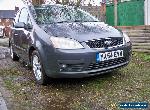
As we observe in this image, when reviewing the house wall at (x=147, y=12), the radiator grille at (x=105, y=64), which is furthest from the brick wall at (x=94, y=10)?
the radiator grille at (x=105, y=64)

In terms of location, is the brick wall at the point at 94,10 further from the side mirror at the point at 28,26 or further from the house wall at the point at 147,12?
the side mirror at the point at 28,26

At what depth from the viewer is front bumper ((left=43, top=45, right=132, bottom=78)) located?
5.38 meters

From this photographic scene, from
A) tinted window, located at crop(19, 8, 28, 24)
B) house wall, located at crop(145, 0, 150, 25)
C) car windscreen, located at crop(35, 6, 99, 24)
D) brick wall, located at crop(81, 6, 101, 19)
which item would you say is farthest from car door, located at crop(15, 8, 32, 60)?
brick wall, located at crop(81, 6, 101, 19)

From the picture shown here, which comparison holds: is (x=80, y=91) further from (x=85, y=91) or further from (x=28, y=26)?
(x=28, y=26)

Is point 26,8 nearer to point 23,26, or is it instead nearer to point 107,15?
point 23,26

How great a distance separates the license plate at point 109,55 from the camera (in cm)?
549

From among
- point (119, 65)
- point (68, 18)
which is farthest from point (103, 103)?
point (68, 18)

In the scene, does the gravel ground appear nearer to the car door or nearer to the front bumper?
the front bumper

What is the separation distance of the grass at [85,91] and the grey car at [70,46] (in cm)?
29

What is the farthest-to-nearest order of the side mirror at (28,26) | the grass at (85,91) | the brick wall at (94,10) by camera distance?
the brick wall at (94,10) → the side mirror at (28,26) → the grass at (85,91)

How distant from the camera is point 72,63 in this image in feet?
17.8

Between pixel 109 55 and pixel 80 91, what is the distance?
813 mm

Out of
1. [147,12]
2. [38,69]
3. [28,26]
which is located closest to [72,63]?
[38,69]

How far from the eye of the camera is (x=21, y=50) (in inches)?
282
